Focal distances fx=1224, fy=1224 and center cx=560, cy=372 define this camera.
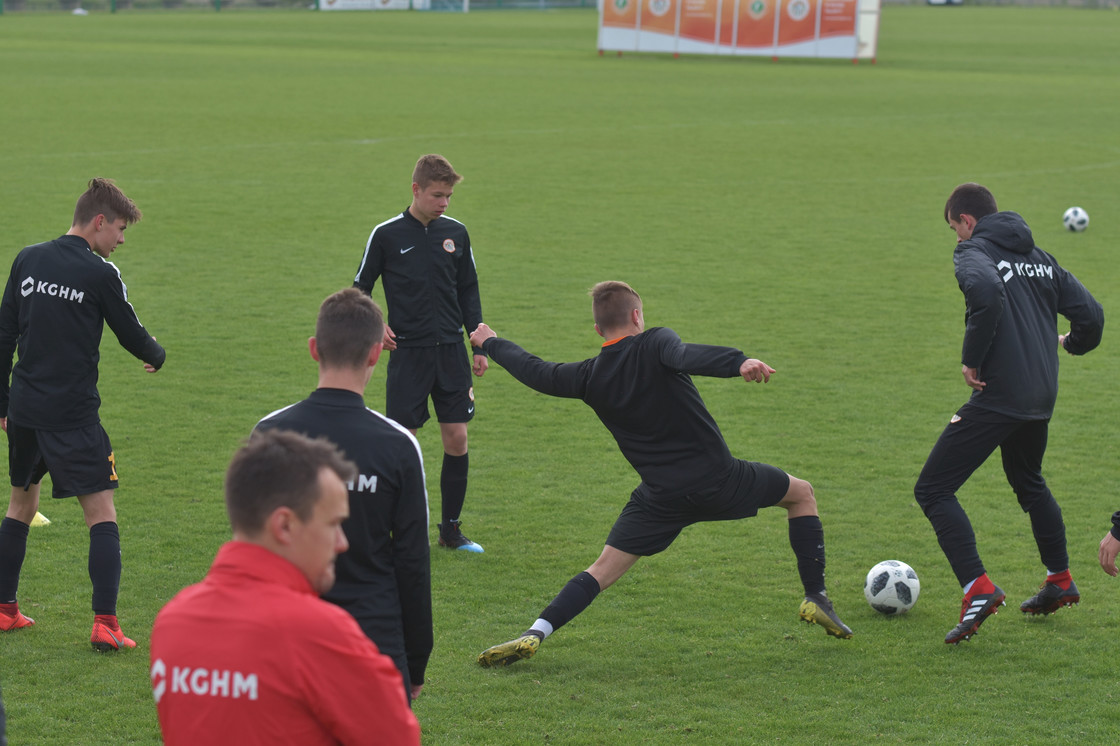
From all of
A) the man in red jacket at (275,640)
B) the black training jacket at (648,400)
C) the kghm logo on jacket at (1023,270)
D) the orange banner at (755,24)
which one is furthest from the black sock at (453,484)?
the orange banner at (755,24)

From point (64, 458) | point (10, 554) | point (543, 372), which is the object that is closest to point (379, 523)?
point (543, 372)

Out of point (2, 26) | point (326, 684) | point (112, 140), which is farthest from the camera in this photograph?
point (2, 26)

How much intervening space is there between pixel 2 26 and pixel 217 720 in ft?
207

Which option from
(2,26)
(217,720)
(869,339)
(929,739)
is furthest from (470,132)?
(2,26)

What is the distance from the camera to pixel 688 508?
5867 mm

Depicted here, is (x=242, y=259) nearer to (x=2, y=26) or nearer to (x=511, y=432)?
(x=511, y=432)

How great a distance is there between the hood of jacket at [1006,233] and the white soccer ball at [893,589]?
5.74ft

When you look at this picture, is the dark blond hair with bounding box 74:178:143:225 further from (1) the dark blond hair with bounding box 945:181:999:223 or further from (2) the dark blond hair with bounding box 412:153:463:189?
(1) the dark blond hair with bounding box 945:181:999:223

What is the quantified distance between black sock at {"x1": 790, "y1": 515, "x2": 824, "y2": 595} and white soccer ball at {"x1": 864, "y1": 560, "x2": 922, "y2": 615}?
437 mm

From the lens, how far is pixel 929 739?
520 centimetres

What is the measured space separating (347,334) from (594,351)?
27.4 feet

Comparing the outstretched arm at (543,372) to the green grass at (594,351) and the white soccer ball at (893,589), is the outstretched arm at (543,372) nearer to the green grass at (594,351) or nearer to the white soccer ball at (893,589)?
the green grass at (594,351)

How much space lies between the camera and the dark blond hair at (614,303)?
5.60 metres

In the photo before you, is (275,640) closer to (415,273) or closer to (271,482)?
(271,482)
